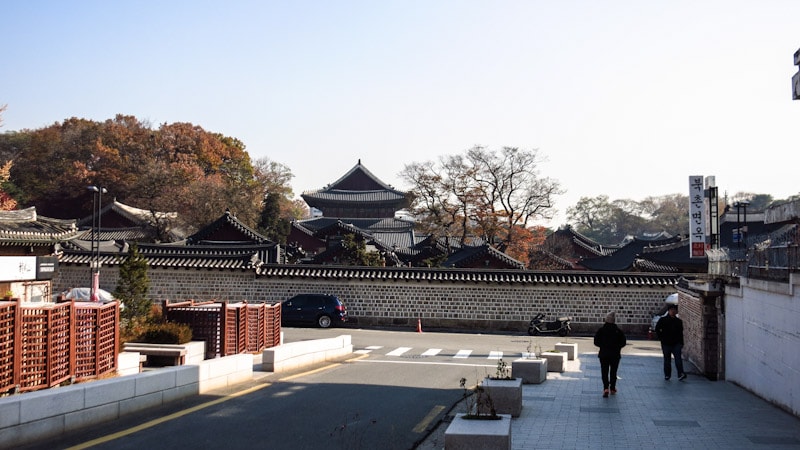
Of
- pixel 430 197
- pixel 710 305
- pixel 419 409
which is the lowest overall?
pixel 419 409

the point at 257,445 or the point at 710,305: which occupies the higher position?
the point at 710,305

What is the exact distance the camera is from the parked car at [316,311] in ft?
117

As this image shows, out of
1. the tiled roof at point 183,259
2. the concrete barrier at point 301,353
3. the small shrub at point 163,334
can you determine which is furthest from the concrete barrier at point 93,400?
the tiled roof at point 183,259

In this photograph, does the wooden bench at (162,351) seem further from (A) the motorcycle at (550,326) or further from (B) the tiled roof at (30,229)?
(A) the motorcycle at (550,326)

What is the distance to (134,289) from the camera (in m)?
20.3

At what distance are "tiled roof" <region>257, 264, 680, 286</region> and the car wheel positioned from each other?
10.6 feet

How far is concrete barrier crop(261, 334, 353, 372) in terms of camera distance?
1683cm

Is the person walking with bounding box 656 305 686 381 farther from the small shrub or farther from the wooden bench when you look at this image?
the small shrub

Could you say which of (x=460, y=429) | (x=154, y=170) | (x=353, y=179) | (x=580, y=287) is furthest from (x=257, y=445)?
(x=353, y=179)

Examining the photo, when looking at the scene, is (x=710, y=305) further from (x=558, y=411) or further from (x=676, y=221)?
(x=676, y=221)

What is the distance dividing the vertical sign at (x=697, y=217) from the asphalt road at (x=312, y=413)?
10.5 meters

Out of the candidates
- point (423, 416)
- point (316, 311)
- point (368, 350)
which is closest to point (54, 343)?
point (423, 416)

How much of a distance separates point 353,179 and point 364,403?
2775 inches

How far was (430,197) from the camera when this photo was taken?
56.8 metres
